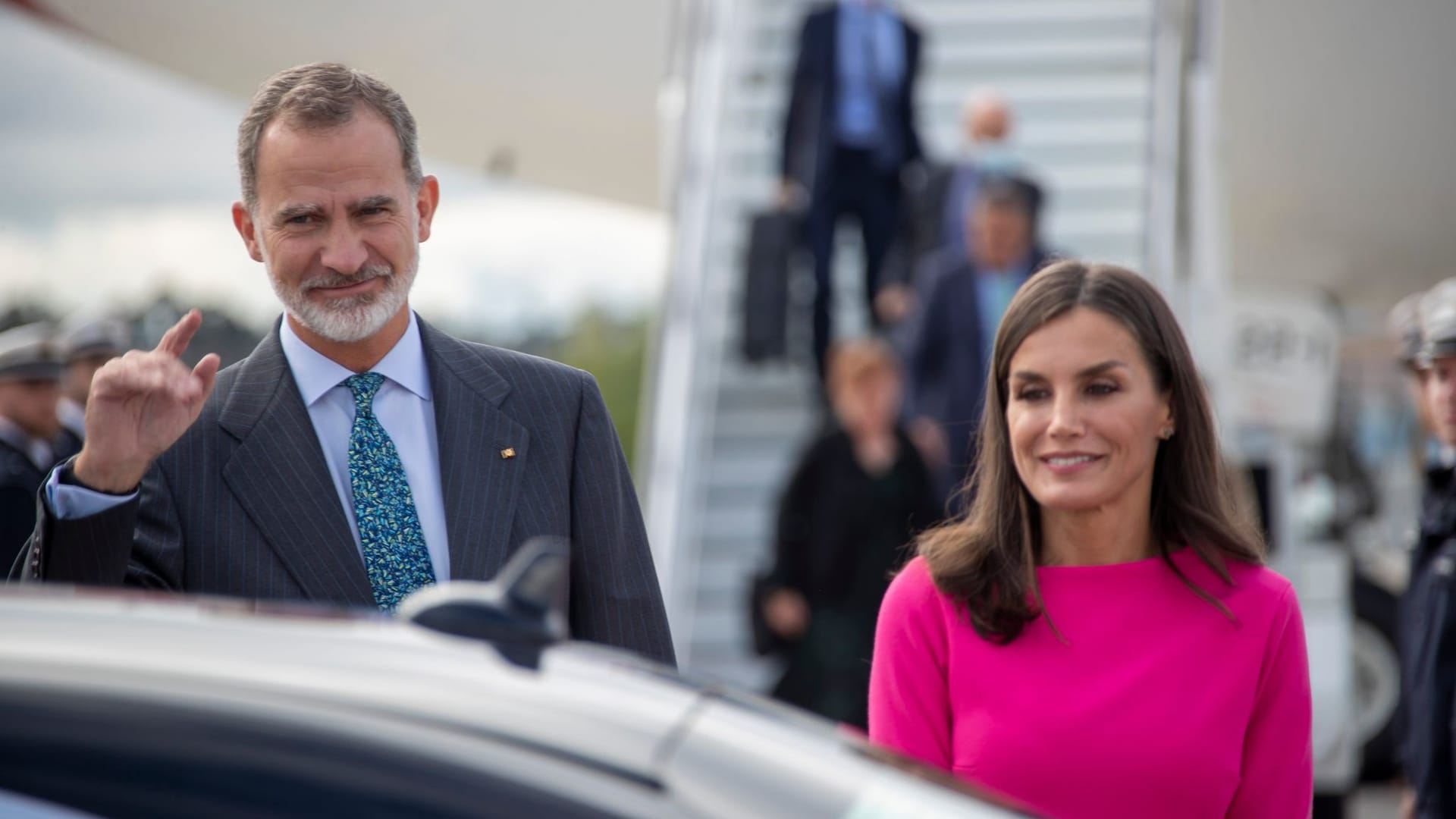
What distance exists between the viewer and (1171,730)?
250 centimetres

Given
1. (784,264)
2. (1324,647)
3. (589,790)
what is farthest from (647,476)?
(589,790)

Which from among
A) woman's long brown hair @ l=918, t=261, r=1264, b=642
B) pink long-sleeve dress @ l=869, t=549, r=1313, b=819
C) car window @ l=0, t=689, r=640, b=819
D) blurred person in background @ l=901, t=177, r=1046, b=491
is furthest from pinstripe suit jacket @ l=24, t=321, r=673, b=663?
blurred person in background @ l=901, t=177, r=1046, b=491

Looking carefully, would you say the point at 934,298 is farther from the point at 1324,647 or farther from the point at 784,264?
the point at 1324,647

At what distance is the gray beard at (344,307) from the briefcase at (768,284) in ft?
19.2

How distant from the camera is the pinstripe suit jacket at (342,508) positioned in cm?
224

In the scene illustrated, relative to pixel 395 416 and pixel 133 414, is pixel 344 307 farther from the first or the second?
pixel 133 414

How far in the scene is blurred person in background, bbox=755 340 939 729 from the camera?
6.59 meters

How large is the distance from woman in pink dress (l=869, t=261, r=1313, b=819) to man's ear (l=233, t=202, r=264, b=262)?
1.09 meters

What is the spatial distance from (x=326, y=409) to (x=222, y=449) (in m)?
0.16

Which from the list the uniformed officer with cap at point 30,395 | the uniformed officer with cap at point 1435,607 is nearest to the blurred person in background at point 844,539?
the uniformed officer with cap at point 1435,607

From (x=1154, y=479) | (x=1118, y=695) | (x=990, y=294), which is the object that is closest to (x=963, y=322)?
(x=990, y=294)

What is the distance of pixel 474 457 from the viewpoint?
7.82ft

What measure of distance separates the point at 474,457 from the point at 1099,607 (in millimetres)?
988

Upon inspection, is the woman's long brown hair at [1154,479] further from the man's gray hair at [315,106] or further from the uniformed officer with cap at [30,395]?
the uniformed officer with cap at [30,395]
